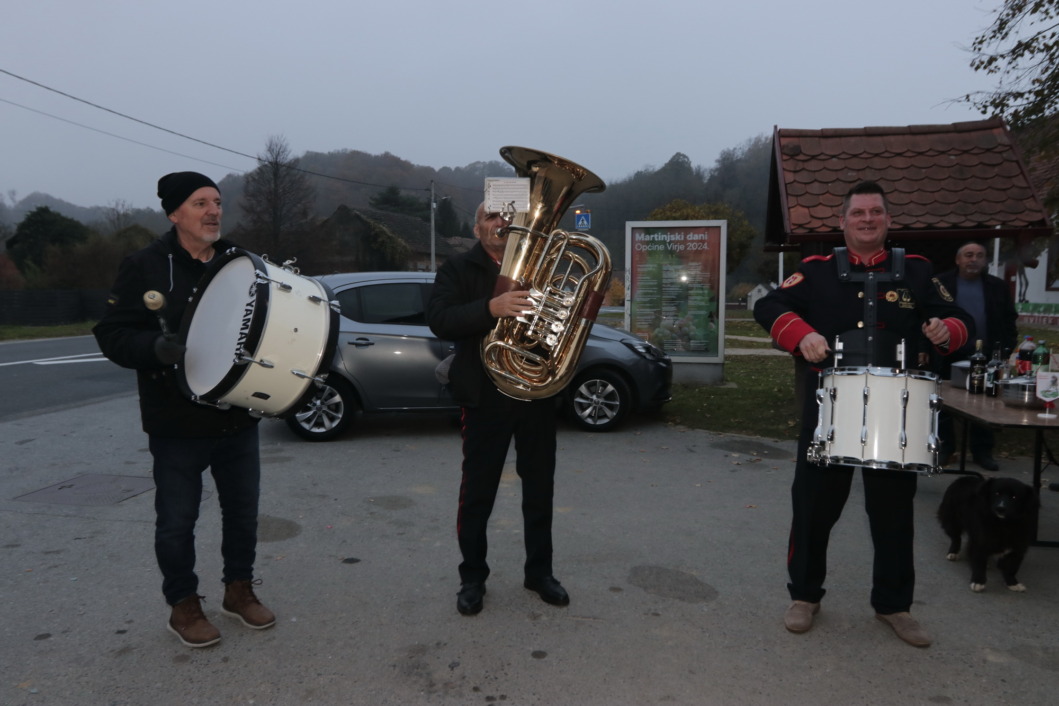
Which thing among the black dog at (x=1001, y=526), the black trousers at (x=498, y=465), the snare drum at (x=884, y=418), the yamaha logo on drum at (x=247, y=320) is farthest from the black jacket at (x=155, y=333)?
the black dog at (x=1001, y=526)

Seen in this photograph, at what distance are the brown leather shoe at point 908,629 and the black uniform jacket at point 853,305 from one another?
47.8 inches

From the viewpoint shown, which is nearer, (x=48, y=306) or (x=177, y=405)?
(x=177, y=405)

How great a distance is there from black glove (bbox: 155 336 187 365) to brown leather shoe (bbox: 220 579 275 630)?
1.19 meters

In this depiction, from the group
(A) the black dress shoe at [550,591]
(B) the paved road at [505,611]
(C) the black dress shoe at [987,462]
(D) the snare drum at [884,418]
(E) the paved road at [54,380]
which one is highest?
(D) the snare drum at [884,418]

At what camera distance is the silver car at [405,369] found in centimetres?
728

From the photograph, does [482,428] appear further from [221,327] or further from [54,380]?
[54,380]

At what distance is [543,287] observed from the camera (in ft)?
10.7

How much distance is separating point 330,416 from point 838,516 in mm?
5293

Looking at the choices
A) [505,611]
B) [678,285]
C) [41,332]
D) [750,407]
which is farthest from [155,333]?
[41,332]

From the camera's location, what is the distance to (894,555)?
3.24m

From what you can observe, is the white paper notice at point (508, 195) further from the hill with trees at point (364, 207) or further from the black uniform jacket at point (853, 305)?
the hill with trees at point (364, 207)

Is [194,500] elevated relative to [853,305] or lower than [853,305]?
lower

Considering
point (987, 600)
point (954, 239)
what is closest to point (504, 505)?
point (987, 600)

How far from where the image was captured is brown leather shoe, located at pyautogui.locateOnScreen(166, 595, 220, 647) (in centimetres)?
312
